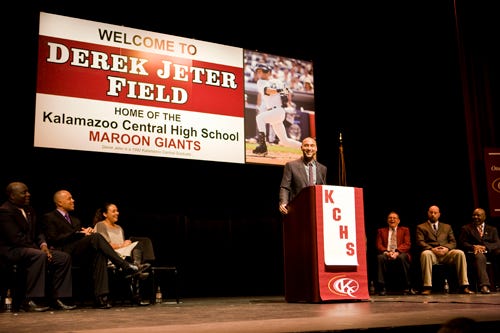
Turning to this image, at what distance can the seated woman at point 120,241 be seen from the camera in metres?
5.12

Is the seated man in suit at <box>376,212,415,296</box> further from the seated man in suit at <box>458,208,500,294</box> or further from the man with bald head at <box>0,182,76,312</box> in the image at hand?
the man with bald head at <box>0,182,76,312</box>

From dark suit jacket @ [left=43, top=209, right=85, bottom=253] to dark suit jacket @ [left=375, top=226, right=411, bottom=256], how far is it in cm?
358

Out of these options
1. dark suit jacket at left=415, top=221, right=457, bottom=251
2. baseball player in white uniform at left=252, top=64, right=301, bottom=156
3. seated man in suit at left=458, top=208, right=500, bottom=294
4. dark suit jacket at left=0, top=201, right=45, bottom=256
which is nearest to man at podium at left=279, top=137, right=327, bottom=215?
baseball player in white uniform at left=252, top=64, right=301, bottom=156

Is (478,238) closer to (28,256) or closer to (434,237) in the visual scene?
(434,237)

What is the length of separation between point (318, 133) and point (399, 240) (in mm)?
1642

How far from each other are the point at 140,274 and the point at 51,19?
254 centimetres

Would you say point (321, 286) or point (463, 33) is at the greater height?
point (463, 33)

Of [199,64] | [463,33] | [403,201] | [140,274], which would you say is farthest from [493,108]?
[140,274]

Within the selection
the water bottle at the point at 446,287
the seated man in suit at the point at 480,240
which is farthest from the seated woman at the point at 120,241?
the seated man in suit at the point at 480,240

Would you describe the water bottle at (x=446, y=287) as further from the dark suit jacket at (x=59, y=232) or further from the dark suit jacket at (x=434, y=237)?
the dark suit jacket at (x=59, y=232)

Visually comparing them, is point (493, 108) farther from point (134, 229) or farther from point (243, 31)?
point (134, 229)

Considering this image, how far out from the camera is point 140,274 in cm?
485

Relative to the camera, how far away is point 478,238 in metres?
6.23

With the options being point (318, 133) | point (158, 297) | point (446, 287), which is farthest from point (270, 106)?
point (446, 287)
